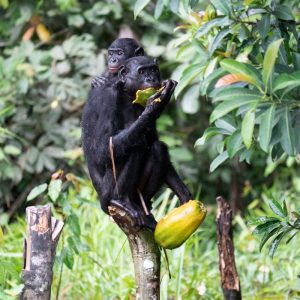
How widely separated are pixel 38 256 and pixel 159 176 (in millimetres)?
663

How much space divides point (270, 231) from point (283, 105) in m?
0.88

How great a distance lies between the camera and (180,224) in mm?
3537

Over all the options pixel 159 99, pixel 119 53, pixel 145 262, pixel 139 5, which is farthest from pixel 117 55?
pixel 145 262

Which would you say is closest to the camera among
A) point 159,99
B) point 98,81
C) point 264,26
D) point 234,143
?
point 234,143

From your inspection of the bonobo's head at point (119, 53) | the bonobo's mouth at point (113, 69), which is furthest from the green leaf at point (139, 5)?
the bonobo's mouth at point (113, 69)

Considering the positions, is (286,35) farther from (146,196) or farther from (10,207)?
(10,207)

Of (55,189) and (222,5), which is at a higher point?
(222,5)

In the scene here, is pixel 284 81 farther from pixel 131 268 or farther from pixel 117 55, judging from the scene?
pixel 131 268

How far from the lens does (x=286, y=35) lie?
12.6 ft

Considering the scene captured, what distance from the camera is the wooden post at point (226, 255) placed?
172 inches

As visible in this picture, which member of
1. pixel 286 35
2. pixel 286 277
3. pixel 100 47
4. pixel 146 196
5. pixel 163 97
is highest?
pixel 100 47

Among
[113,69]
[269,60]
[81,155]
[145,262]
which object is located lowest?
[145,262]

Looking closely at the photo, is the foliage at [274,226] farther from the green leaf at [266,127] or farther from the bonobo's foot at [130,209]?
the green leaf at [266,127]

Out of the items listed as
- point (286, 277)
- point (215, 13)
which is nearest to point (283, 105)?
point (215, 13)
